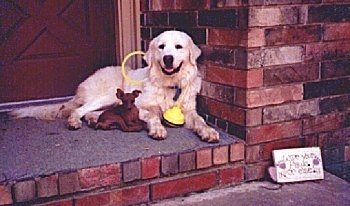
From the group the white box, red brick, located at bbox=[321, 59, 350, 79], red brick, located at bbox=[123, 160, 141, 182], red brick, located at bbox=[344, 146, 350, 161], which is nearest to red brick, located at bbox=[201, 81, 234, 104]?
the white box

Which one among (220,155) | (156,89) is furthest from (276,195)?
(156,89)

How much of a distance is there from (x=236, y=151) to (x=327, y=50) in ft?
2.41

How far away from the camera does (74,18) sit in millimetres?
3072

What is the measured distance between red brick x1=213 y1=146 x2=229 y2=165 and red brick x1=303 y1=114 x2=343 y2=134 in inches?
19.2

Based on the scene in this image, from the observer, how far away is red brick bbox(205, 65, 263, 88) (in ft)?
7.01

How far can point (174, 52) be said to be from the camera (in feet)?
7.77

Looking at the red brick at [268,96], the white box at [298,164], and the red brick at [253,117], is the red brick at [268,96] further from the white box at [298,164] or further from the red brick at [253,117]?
the white box at [298,164]

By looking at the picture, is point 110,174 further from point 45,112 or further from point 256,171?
point 45,112

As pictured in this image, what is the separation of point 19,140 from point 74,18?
3.77 ft

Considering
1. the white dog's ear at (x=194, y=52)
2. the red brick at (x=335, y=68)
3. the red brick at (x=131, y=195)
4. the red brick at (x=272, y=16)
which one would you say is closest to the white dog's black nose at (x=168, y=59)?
the white dog's ear at (x=194, y=52)

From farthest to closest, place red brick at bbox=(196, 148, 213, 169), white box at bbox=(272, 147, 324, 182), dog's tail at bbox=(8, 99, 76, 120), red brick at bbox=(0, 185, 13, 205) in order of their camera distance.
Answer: dog's tail at bbox=(8, 99, 76, 120)
white box at bbox=(272, 147, 324, 182)
red brick at bbox=(196, 148, 213, 169)
red brick at bbox=(0, 185, 13, 205)

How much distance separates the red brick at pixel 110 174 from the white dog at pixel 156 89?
0.35 metres

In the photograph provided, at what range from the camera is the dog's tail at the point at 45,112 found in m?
2.69

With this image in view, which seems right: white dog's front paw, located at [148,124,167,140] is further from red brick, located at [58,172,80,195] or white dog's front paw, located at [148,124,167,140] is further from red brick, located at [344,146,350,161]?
red brick, located at [344,146,350,161]
